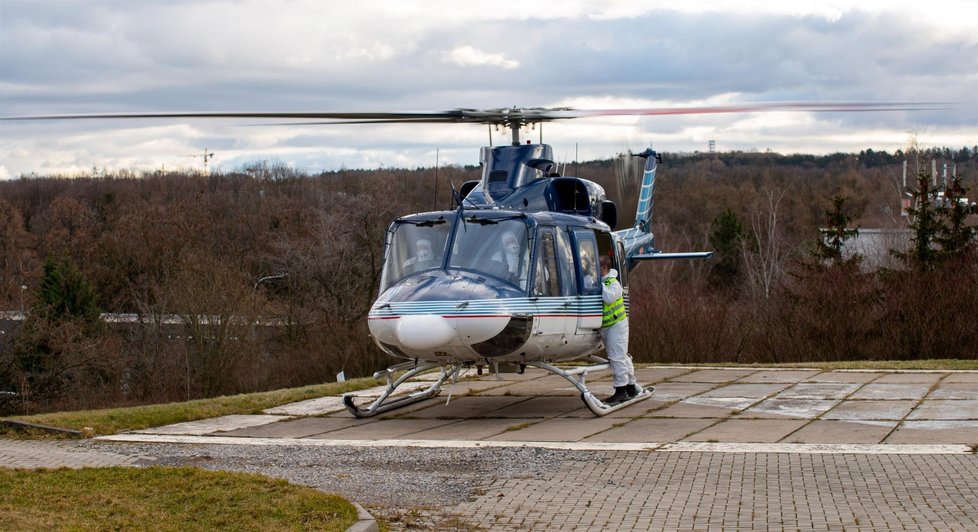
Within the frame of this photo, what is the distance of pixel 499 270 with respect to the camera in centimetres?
1298

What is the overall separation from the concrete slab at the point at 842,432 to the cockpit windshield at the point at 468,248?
11.6 ft

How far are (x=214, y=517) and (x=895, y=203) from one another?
276ft

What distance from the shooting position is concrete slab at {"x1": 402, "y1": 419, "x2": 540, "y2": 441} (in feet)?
40.7

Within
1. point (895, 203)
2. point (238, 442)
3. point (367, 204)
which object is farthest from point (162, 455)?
→ point (895, 203)

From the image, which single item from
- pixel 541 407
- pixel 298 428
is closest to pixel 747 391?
pixel 541 407

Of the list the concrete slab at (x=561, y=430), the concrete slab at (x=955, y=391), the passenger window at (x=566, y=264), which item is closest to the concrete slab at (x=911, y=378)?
the concrete slab at (x=955, y=391)

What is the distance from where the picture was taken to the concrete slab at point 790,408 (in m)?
13.3

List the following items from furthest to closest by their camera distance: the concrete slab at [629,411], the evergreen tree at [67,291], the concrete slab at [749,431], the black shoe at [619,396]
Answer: the evergreen tree at [67,291] < the black shoe at [619,396] < the concrete slab at [629,411] < the concrete slab at [749,431]

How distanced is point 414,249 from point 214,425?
11.0 ft

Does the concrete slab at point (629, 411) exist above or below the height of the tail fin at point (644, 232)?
below

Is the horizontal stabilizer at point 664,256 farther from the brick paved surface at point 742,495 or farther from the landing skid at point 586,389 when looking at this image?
the brick paved surface at point 742,495

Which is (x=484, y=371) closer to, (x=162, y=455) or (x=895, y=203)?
(x=162, y=455)

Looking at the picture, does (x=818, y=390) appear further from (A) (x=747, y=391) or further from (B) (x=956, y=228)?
(B) (x=956, y=228)

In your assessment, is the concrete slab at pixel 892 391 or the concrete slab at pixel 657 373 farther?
the concrete slab at pixel 657 373
